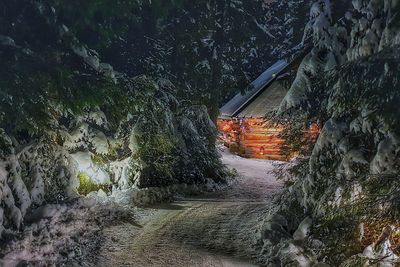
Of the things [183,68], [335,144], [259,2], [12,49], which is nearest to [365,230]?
[335,144]

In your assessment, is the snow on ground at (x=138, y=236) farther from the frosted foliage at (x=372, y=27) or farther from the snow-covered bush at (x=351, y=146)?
the frosted foliage at (x=372, y=27)

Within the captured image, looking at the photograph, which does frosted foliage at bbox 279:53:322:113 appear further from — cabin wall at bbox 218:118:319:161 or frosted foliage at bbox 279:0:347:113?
cabin wall at bbox 218:118:319:161

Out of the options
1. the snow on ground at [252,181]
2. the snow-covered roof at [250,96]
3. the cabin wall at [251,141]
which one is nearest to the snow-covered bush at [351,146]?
the snow on ground at [252,181]

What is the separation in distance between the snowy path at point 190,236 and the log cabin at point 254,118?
10.7 meters

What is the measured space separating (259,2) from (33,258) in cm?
2497

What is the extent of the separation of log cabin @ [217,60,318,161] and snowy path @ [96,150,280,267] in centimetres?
1069

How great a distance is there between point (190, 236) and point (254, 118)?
1646cm

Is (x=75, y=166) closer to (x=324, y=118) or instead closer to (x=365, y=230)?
(x=324, y=118)

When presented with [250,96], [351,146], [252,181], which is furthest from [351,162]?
[250,96]

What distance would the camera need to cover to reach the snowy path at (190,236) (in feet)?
27.5

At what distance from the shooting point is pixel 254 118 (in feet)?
83.9

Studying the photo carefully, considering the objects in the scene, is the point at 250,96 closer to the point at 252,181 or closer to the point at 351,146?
the point at 252,181

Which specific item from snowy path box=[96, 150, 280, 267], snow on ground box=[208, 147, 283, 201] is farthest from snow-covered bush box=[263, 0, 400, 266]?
snow on ground box=[208, 147, 283, 201]

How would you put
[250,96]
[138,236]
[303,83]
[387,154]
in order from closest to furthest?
[387,154]
[303,83]
[138,236]
[250,96]
